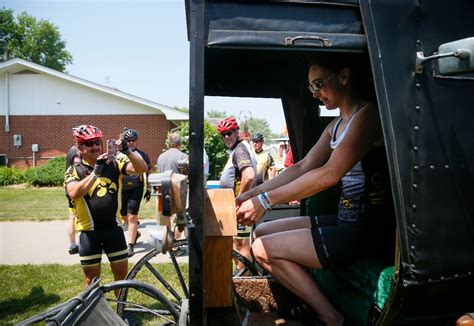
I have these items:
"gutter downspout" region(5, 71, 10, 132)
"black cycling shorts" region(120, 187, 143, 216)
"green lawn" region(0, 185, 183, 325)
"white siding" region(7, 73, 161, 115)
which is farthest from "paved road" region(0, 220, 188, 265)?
"gutter downspout" region(5, 71, 10, 132)

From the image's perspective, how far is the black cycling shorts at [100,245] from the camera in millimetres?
4070

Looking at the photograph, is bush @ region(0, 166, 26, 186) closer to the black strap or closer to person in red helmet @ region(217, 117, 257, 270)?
person in red helmet @ region(217, 117, 257, 270)

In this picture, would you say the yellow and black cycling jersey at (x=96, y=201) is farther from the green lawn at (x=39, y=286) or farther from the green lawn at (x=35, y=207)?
the green lawn at (x=35, y=207)

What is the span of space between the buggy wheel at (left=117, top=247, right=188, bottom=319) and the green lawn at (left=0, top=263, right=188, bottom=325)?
17mm

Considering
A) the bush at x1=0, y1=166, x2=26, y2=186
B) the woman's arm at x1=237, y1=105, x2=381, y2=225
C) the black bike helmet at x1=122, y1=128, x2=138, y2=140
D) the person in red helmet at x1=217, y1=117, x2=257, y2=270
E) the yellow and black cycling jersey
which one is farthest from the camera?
the bush at x1=0, y1=166, x2=26, y2=186

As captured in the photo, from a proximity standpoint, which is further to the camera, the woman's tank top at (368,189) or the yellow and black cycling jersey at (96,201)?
the yellow and black cycling jersey at (96,201)

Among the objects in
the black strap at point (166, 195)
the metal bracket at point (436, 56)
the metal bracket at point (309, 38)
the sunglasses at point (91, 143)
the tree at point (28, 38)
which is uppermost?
the tree at point (28, 38)

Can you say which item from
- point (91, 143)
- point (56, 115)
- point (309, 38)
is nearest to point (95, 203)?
point (91, 143)

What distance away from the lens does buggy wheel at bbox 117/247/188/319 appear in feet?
10.8

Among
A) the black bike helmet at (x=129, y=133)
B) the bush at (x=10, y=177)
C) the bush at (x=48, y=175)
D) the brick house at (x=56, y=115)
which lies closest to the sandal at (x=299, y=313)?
the black bike helmet at (x=129, y=133)

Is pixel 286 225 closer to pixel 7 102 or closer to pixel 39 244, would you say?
pixel 39 244

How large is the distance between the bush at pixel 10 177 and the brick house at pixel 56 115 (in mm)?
3095

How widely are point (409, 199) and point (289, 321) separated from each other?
4.82 ft

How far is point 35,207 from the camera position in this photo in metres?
12.4
